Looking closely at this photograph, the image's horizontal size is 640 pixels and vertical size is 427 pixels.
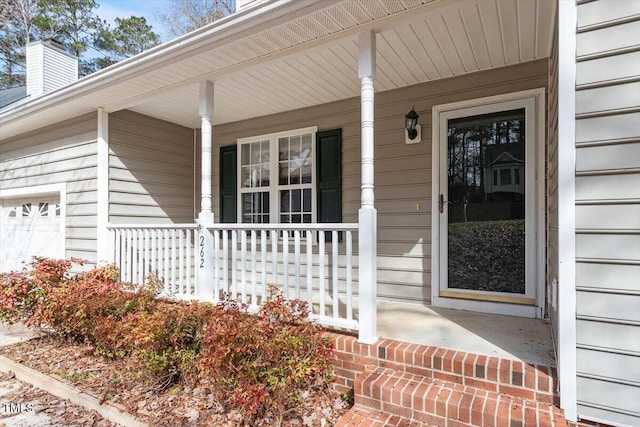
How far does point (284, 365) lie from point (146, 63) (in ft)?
10.6

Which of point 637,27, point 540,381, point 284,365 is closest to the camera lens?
point 637,27

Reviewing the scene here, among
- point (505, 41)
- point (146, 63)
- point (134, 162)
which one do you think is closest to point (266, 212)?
point (134, 162)

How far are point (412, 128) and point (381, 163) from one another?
0.54m

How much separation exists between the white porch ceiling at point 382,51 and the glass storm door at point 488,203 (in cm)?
57

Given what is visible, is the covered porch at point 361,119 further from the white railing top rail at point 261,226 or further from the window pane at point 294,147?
the window pane at point 294,147

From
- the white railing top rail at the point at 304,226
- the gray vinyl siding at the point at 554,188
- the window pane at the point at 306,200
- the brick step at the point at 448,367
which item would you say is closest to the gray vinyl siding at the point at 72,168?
the white railing top rail at the point at 304,226

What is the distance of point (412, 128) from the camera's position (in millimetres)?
3812

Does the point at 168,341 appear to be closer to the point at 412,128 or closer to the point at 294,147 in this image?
the point at 294,147

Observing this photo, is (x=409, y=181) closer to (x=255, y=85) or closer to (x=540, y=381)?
(x=255, y=85)

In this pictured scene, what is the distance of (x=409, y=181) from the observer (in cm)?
393

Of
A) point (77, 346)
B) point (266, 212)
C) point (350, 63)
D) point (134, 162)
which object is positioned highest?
point (350, 63)

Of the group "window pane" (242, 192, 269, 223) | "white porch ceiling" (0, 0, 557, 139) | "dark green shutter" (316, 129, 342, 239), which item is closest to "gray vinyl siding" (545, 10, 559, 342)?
"white porch ceiling" (0, 0, 557, 139)

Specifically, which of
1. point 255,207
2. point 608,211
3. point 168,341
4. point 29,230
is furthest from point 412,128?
point 29,230

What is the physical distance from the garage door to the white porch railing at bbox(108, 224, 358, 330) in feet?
5.50
